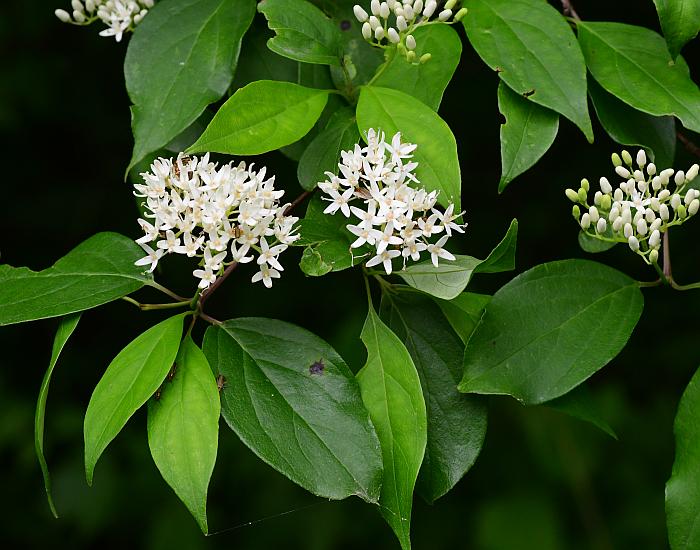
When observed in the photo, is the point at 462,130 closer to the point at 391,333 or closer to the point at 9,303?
the point at 391,333

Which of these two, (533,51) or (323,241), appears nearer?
(323,241)

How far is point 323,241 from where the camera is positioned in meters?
1.18

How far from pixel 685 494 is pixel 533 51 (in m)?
0.70

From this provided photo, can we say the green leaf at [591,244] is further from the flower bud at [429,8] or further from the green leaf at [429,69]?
the flower bud at [429,8]

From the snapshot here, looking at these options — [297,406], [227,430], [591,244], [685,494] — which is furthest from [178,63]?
[227,430]

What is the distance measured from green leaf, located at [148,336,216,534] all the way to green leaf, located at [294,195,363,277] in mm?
221

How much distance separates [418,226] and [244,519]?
1935 millimetres

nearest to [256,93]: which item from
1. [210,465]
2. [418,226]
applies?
[418,226]

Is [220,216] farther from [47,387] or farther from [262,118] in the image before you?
[47,387]

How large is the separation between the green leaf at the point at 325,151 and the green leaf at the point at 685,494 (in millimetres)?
655

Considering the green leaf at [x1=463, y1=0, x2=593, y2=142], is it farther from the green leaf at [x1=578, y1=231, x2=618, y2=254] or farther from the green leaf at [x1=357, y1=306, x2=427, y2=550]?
the green leaf at [x1=357, y1=306, x2=427, y2=550]

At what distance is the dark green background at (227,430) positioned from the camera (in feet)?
8.66

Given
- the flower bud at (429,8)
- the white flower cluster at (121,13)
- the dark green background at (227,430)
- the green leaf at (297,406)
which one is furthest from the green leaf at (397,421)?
the dark green background at (227,430)

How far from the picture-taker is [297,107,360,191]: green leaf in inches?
50.2
